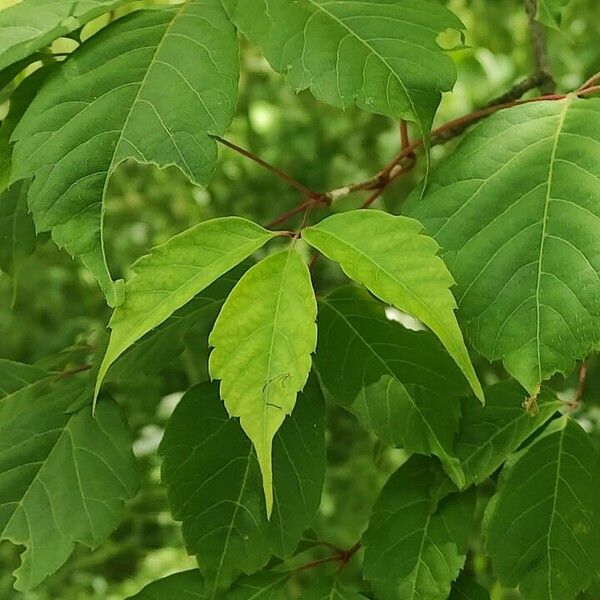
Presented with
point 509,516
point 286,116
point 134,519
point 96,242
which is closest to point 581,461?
point 509,516

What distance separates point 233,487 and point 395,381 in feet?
0.41

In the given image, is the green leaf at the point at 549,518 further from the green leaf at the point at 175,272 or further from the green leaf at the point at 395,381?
the green leaf at the point at 175,272

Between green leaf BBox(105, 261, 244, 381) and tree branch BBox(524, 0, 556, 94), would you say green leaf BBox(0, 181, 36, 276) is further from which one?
tree branch BBox(524, 0, 556, 94)

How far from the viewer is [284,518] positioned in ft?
2.20

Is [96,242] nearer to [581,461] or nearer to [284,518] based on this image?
[284,518]

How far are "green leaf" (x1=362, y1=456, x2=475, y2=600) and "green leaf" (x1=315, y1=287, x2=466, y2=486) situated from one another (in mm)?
39

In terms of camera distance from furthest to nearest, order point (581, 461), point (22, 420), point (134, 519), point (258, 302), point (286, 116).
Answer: point (286, 116) → point (134, 519) → point (22, 420) → point (581, 461) → point (258, 302)

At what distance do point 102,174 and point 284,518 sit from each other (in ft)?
0.81

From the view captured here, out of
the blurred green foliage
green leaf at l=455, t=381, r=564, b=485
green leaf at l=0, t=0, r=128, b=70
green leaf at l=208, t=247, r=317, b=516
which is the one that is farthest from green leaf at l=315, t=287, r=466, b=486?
the blurred green foliage

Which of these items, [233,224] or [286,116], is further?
[286,116]

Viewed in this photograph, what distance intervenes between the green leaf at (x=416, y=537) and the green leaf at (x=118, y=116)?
25 cm

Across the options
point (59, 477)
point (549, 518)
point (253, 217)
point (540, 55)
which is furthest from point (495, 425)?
point (253, 217)

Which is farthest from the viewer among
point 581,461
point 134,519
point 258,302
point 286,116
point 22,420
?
point 286,116

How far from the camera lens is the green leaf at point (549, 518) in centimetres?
64
